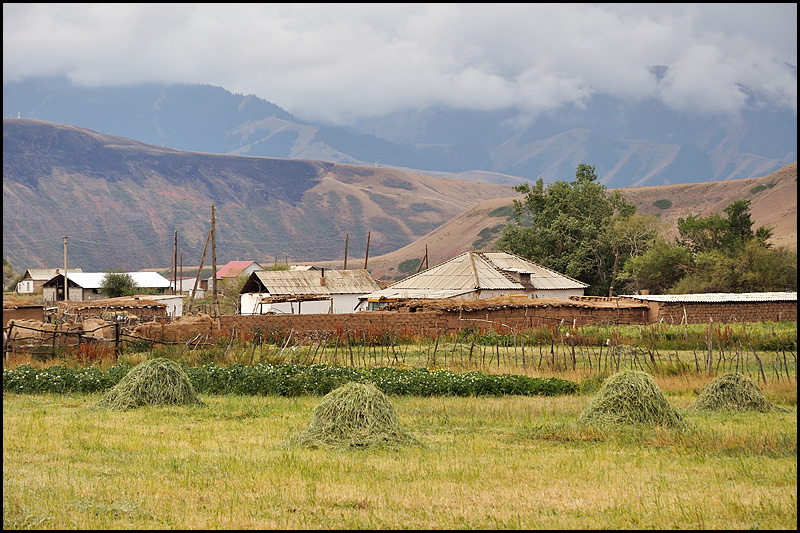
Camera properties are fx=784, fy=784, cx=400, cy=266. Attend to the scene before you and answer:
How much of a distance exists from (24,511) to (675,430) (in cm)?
825

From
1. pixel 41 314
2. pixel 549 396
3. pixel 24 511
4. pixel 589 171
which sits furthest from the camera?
pixel 589 171

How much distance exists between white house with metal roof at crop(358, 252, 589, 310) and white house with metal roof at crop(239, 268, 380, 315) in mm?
4063

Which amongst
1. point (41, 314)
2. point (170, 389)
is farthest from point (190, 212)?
point (170, 389)

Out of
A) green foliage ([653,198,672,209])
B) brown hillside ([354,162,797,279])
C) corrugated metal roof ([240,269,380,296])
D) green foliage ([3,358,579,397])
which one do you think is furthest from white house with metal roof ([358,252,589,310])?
green foliage ([653,198,672,209])

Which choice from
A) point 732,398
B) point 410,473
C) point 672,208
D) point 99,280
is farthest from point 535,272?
point 672,208

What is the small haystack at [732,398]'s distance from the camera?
1302cm

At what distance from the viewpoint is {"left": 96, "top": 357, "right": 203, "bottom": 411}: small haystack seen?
14.1 meters

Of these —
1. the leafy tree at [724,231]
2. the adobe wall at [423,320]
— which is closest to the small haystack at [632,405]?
the adobe wall at [423,320]

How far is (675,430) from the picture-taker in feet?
36.0

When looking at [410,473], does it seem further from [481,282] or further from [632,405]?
[481,282]

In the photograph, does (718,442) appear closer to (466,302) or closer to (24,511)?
(24,511)

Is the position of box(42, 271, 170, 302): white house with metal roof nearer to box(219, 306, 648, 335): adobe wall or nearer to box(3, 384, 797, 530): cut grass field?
box(219, 306, 648, 335): adobe wall

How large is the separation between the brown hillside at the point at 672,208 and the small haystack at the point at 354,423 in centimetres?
8954

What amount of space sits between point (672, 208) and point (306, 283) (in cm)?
9625
